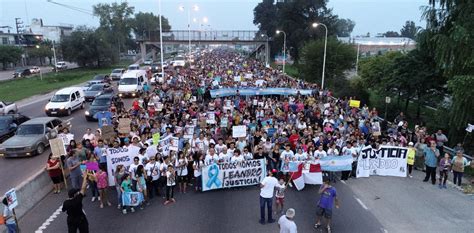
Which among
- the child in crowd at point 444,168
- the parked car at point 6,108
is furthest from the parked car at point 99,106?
the child in crowd at point 444,168

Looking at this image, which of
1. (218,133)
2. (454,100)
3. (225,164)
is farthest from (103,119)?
(454,100)

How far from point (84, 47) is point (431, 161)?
72.7m

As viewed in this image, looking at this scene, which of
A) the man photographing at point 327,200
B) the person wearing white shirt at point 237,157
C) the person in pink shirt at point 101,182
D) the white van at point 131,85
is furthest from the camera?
the white van at point 131,85

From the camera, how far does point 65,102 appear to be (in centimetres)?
2684

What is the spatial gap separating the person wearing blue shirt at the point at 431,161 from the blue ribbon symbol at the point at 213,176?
780 cm

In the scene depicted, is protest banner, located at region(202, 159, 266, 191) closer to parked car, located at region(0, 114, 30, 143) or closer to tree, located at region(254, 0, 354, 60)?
parked car, located at region(0, 114, 30, 143)

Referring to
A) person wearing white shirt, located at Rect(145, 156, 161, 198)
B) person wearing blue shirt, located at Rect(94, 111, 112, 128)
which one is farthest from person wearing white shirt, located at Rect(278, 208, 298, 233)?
person wearing blue shirt, located at Rect(94, 111, 112, 128)

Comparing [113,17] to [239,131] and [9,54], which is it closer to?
[9,54]

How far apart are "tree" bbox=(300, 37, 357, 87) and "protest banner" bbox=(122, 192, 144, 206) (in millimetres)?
37671

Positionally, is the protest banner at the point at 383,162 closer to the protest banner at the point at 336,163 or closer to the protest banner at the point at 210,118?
the protest banner at the point at 336,163

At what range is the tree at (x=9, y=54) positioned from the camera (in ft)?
243

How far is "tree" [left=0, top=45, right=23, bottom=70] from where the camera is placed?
74.0 meters

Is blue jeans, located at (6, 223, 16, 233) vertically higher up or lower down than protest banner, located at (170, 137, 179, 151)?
lower down

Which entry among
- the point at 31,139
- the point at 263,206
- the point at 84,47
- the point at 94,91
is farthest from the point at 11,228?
the point at 84,47
